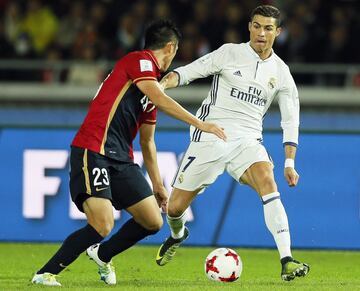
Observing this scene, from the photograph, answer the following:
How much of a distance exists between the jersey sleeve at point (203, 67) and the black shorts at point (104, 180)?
3.33 feet

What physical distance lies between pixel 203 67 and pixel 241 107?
457 mm

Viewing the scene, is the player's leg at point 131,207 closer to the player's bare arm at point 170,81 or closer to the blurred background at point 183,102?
the player's bare arm at point 170,81

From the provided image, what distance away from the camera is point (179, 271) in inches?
377

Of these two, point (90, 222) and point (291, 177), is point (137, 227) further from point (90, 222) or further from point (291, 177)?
point (291, 177)

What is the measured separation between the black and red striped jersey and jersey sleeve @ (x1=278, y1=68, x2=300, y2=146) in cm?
120

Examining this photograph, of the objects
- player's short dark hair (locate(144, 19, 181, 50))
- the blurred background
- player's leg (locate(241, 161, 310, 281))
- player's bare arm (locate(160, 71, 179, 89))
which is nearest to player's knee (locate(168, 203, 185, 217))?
player's leg (locate(241, 161, 310, 281))

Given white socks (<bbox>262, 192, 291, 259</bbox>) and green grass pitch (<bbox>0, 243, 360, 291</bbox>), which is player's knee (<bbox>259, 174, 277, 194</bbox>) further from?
green grass pitch (<bbox>0, 243, 360, 291</bbox>)

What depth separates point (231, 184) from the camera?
12.1m

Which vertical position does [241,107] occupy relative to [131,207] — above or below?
above

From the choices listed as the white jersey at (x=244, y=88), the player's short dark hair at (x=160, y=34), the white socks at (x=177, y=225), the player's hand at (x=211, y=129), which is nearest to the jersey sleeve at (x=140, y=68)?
the player's short dark hair at (x=160, y=34)

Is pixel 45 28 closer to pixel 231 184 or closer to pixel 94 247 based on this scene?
pixel 231 184

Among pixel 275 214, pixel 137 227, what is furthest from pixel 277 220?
pixel 137 227

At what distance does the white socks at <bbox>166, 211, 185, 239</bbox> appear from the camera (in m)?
9.43

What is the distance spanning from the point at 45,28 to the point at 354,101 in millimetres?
4626
